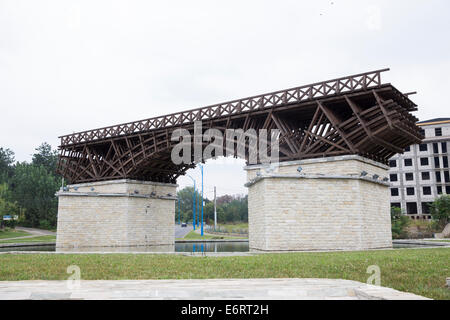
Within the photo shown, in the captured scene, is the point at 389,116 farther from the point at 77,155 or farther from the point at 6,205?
the point at 6,205

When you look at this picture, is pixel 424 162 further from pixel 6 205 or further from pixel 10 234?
pixel 6 205

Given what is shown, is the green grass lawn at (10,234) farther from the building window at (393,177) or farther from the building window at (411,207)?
the building window at (411,207)

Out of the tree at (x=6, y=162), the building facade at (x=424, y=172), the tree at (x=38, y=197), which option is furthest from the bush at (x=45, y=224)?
the building facade at (x=424, y=172)

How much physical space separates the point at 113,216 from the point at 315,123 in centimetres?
2129

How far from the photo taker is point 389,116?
24.3 metres

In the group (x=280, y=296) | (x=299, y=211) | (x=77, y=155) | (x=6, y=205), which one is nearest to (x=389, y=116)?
(x=299, y=211)

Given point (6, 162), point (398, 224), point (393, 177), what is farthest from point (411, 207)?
point (6, 162)

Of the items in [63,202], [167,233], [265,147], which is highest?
[265,147]

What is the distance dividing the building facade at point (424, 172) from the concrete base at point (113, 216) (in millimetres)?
51657

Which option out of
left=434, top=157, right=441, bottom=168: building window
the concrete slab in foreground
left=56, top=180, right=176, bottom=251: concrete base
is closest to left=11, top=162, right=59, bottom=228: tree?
left=56, top=180, right=176, bottom=251: concrete base

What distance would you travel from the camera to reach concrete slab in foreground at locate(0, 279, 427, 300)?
4.62m

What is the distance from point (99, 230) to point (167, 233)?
7.72 metres

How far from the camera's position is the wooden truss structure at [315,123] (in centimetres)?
2528
